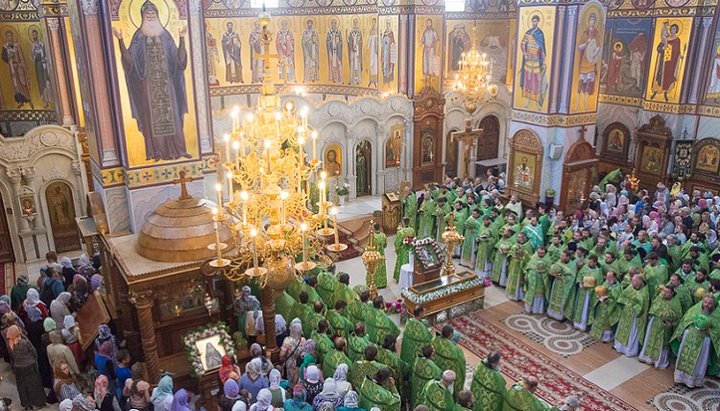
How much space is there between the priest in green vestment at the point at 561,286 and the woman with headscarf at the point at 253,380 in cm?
622

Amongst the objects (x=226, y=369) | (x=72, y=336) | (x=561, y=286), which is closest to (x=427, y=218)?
(x=561, y=286)

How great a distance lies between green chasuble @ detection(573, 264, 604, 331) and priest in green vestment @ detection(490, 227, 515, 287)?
1823mm

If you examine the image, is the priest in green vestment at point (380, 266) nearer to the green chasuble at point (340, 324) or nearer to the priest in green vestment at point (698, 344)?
the green chasuble at point (340, 324)

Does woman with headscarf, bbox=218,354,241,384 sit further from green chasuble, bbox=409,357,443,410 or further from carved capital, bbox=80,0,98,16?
carved capital, bbox=80,0,98,16

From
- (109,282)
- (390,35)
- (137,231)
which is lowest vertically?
(109,282)

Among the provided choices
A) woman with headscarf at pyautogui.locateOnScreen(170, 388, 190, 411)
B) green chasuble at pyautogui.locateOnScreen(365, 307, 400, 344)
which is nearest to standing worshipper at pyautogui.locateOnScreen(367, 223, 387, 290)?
green chasuble at pyautogui.locateOnScreen(365, 307, 400, 344)

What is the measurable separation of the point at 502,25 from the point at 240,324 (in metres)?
18.5

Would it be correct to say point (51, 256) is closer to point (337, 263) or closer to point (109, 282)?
point (109, 282)

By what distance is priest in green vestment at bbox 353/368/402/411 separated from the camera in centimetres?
680

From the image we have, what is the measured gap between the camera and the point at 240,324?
9359 mm

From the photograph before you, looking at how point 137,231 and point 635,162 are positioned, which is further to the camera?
point 635,162

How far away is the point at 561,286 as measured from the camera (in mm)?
10914

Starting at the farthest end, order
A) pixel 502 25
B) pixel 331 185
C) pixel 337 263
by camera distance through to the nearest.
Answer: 1. pixel 502 25
2. pixel 331 185
3. pixel 337 263

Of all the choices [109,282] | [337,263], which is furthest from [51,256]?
[337,263]
